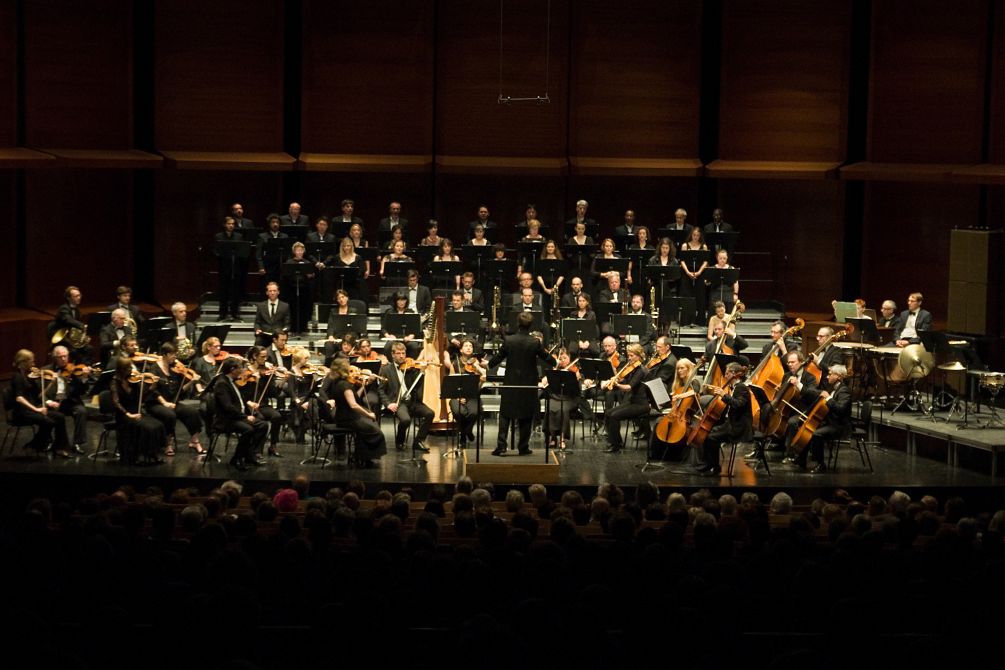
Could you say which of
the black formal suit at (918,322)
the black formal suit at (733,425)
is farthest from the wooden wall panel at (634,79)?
the black formal suit at (733,425)

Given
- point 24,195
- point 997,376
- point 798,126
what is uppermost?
point 798,126

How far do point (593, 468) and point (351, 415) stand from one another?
7.99ft

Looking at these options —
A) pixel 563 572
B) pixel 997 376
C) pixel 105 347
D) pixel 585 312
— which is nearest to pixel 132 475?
pixel 105 347

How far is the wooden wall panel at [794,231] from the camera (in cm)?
2030

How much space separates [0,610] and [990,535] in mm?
5828

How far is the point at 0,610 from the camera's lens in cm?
557

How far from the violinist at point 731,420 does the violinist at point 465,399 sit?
2333 millimetres

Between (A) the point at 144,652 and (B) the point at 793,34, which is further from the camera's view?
(B) the point at 793,34

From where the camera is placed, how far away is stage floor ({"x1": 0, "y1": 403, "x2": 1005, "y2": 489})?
12.6 m

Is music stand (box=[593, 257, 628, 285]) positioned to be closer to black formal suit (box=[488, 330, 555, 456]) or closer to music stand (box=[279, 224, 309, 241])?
black formal suit (box=[488, 330, 555, 456])

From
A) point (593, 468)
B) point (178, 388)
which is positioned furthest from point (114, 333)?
point (593, 468)

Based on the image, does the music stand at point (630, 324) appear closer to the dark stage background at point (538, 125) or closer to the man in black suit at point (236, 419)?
the man in black suit at point (236, 419)

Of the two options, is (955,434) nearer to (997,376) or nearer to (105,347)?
(997,376)

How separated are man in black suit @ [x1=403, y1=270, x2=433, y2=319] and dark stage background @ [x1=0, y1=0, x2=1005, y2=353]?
4.22 m
